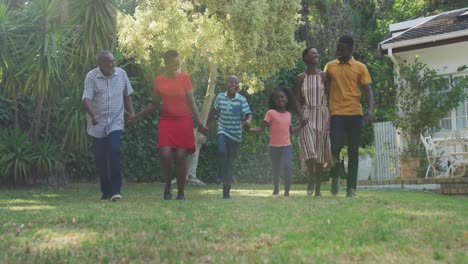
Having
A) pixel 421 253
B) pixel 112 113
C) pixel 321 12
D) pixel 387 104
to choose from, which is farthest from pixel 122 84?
pixel 321 12

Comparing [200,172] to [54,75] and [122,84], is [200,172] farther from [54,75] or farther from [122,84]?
[122,84]

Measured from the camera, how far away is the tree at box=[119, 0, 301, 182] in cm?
1397

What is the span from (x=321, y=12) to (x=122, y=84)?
1695 cm

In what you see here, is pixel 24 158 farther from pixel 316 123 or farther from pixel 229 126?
Answer: pixel 316 123

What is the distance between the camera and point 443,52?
592 inches

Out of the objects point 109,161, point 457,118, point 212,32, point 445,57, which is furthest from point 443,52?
point 109,161

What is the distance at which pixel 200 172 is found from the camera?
15.9 m

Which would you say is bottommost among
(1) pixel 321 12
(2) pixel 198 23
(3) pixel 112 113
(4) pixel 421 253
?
(4) pixel 421 253

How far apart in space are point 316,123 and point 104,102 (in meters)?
2.83

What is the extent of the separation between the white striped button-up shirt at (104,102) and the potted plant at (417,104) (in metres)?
7.48

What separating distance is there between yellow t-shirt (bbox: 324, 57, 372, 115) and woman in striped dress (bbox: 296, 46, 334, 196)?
21cm

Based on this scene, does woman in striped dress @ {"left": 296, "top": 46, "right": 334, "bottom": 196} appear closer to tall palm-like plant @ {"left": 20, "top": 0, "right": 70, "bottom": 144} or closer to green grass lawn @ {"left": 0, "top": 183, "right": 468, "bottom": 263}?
green grass lawn @ {"left": 0, "top": 183, "right": 468, "bottom": 263}

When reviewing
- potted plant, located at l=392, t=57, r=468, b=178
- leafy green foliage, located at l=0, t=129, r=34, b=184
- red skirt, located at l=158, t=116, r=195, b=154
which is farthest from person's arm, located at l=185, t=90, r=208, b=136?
potted plant, located at l=392, t=57, r=468, b=178

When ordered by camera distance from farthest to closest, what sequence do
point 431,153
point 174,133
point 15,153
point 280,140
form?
point 431,153, point 15,153, point 280,140, point 174,133
